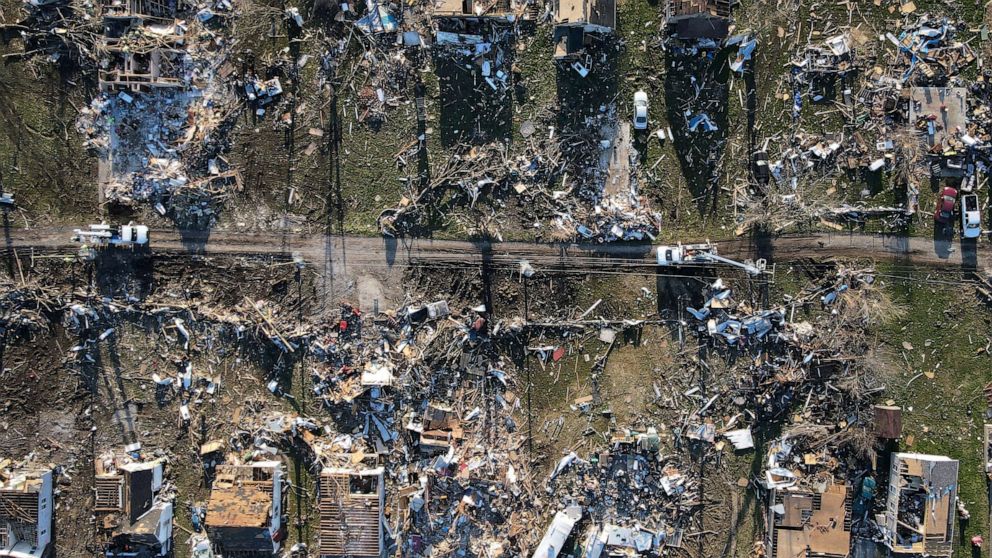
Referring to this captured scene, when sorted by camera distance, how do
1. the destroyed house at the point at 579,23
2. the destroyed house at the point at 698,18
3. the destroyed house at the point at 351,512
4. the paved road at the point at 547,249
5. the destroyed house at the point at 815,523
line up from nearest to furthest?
the destroyed house at the point at 579,23
the destroyed house at the point at 698,18
the destroyed house at the point at 351,512
the destroyed house at the point at 815,523
the paved road at the point at 547,249

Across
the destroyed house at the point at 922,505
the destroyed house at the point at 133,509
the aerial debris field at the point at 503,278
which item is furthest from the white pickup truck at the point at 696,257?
the destroyed house at the point at 133,509

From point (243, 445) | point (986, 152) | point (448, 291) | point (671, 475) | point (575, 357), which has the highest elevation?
point (986, 152)

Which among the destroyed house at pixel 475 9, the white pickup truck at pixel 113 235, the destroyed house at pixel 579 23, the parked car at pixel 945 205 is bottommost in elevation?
the white pickup truck at pixel 113 235

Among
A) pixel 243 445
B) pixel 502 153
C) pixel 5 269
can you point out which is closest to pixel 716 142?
pixel 502 153

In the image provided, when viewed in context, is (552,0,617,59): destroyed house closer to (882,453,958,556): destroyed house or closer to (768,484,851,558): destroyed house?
(768,484,851,558): destroyed house

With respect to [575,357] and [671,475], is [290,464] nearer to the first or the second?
[575,357]

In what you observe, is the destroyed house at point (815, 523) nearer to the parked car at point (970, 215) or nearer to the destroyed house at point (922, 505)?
the destroyed house at point (922, 505)

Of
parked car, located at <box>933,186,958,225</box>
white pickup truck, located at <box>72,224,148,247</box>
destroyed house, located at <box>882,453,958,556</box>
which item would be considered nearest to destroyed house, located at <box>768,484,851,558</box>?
destroyed house, located at <box>882,453,958,556</box>
